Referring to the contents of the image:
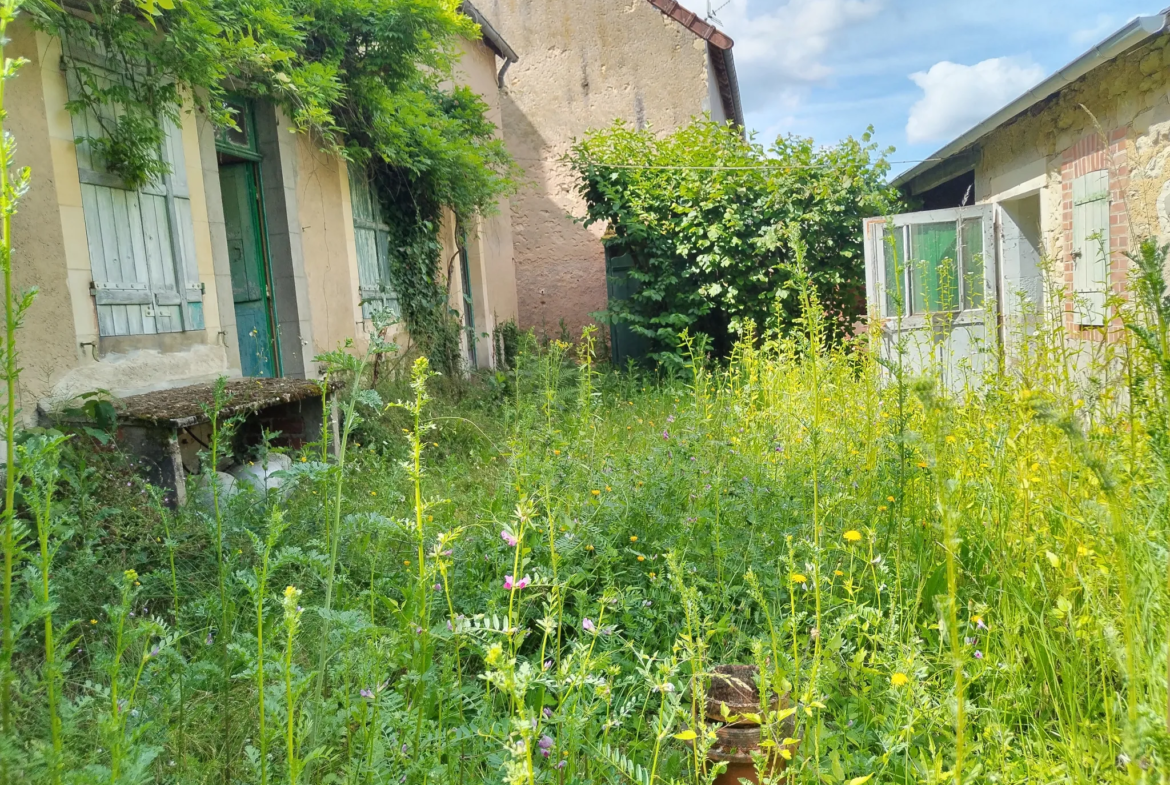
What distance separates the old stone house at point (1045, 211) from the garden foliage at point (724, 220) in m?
0.99

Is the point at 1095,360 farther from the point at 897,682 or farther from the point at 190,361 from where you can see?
the point at 190,361

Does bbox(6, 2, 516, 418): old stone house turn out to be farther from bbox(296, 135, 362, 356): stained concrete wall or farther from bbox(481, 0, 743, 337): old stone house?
bbox(481, 0, 743, 337): old stone house

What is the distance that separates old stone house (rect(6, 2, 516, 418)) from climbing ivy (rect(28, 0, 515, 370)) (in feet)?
0.55

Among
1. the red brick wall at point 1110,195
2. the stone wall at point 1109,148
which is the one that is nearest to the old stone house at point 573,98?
the stone wall at point 1109,148

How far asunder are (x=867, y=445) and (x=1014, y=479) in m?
0.61

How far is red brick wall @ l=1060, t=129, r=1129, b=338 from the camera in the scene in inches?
204

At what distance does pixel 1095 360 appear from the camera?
251 centimetres

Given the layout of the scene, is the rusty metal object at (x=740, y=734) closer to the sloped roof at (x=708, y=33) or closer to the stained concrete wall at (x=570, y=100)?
the stained concrete wall at (x=570, y=100)

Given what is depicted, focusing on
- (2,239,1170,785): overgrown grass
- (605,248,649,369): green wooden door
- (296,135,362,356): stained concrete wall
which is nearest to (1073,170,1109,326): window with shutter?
(2,239,1170,785): overgrown grass

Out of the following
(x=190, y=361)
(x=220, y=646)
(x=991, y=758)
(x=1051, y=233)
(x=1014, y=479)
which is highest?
(x=1051, y=233)

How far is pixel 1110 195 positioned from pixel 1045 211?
1.08 metres

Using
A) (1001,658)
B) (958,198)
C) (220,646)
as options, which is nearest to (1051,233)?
(958,198)

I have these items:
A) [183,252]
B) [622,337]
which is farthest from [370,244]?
[622,337]

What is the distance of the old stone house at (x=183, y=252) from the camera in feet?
12.9
